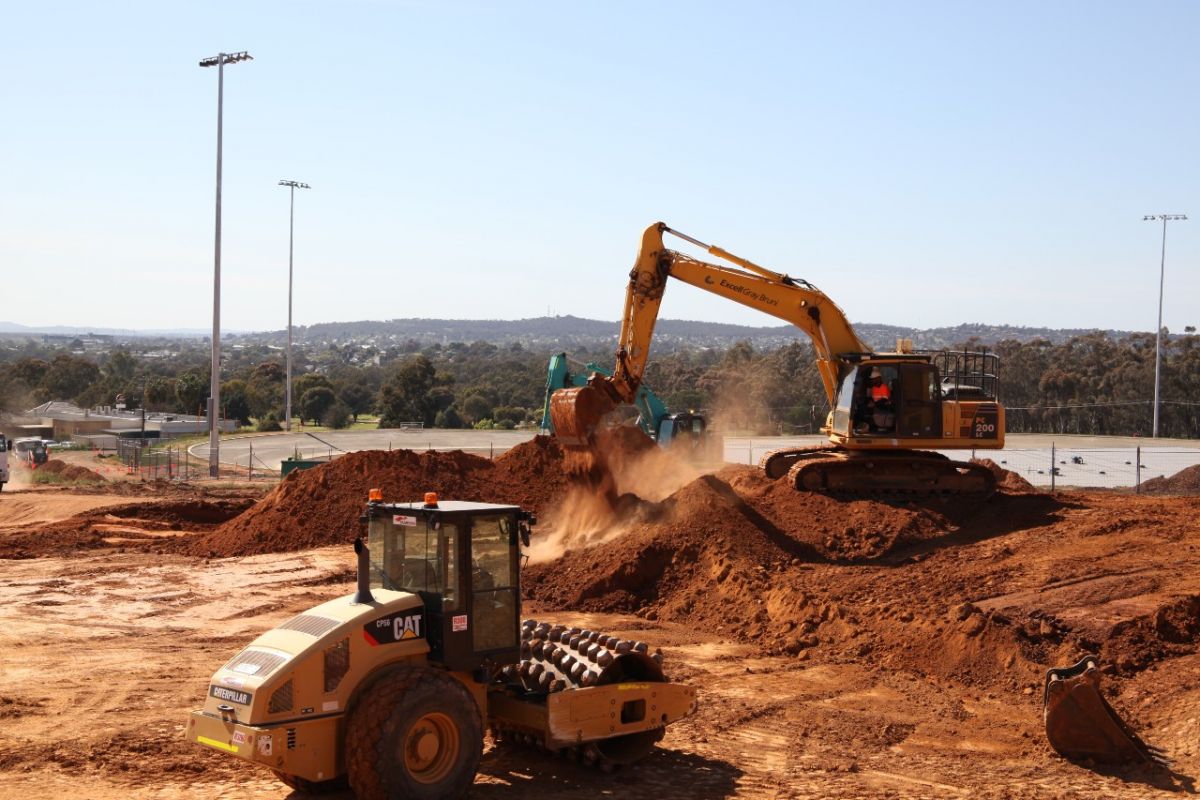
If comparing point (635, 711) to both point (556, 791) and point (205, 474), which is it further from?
point (205, 474)

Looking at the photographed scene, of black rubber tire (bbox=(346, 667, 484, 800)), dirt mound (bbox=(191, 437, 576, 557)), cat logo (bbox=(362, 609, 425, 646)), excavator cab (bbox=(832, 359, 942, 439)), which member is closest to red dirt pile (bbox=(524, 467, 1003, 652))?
excavator cab (bbox=(832, 359, 942, 439))

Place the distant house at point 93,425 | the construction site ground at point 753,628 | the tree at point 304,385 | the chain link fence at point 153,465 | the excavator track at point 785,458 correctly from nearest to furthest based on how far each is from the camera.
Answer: the construction site ground at point 753,628 < the excavator track at point 785,458 < the chain link fence at point 153,465 < the distant house at point 93,425 < the tree at point 304,385

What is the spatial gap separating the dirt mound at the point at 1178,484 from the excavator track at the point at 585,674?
1018 inches

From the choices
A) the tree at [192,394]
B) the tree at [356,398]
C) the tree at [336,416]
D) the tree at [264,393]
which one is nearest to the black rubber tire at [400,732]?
the tree at [336,416]

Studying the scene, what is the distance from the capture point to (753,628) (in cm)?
1725

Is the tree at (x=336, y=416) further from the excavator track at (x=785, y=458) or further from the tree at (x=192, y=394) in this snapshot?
the excavator track at (x=785, y=458)

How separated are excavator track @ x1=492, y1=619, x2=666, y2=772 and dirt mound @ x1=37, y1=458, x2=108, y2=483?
114ft

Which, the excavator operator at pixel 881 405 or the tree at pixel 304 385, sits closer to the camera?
the excavator operator at pixel 881 405

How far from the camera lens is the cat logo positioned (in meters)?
9.34

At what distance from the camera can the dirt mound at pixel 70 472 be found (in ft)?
138

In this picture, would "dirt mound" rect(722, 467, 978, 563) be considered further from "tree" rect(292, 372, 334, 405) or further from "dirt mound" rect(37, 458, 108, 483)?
"tree" rect(292, 372, 334, 405)

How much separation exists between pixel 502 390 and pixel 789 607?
8213 cm

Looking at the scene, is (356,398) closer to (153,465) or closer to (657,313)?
(153,465)

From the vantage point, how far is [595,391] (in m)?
22.1
